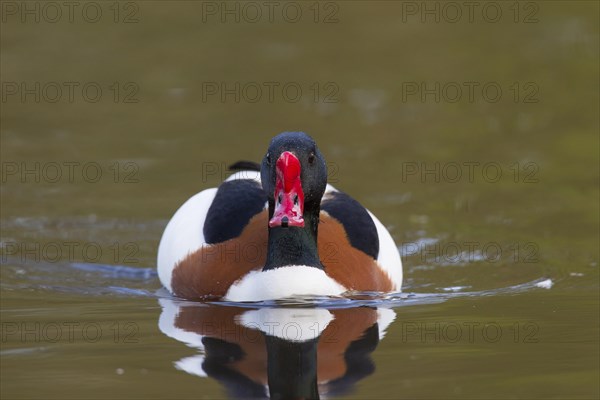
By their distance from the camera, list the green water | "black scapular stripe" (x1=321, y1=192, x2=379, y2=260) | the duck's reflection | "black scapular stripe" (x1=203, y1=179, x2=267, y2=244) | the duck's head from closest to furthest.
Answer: the duck's reflection
the green water
the duck's head
"black scapular stripe" (x1=203, y1=179, x2=267, y2=244)
"black scapular stripe" (x1=321, y1=192, x2=379, y2=260)

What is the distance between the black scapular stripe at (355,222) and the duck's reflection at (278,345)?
30.8 inches

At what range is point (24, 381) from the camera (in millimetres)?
6520

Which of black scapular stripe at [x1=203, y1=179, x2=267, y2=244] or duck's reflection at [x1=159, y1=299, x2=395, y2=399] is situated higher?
black scapular stripe at [x1=203, y1=179, x2=267, y2=244]

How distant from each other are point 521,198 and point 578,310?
11.2 ft

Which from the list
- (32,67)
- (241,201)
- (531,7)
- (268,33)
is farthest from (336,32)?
(241,201)

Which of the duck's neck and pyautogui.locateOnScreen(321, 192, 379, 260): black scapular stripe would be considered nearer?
the duck's neck

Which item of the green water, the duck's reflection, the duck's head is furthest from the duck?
the green water

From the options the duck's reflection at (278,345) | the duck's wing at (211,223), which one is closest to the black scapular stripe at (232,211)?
the duck's wing at (211,223)

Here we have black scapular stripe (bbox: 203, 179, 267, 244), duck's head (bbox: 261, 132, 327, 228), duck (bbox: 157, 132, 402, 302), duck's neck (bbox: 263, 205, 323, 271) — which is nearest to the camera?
duck's head (bbox: 261, 132, 327, 228)

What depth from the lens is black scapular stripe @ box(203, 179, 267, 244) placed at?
891cm

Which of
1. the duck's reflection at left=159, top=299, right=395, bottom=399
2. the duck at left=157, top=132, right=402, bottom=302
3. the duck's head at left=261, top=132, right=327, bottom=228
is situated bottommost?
the duck's reflection at left=159, top=299, right=395, bottom=399

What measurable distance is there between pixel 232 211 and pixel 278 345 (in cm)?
200

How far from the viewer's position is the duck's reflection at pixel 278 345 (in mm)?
6453

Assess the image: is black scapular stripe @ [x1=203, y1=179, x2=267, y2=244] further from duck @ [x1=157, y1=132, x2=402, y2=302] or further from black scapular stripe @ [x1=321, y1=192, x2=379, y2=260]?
black scapular stripe @ [x1=321, y1=192, x2=379, y2=260]
